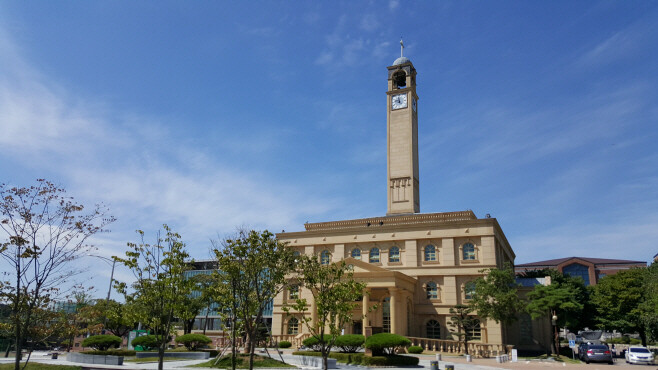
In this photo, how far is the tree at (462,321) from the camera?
121 ft

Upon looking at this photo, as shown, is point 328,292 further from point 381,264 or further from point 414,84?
point 414,84

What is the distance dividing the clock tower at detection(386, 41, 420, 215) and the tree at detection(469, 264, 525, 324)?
43.3ft

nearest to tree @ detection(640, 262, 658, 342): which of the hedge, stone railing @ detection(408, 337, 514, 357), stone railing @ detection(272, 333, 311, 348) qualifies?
stone railing @ detection(408, 337, 514, 357)

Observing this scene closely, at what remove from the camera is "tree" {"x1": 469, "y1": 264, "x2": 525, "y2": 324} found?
36.3 metres

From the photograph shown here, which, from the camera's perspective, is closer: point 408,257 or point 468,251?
point 468,251

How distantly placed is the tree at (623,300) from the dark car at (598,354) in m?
18.8

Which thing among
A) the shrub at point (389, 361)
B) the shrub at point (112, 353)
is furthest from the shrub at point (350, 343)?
the shrub at point (112, 353)

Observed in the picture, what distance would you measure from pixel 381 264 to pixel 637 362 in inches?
824

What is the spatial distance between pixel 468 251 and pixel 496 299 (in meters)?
6.83

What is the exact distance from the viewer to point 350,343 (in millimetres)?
30047

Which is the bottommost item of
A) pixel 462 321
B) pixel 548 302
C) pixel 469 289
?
pixel 462 321

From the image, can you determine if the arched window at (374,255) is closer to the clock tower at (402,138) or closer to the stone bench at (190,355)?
the clock tower at (402,138)

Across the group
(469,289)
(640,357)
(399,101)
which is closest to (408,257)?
(469,289)

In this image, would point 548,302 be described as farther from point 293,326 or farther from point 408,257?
point 293,326
